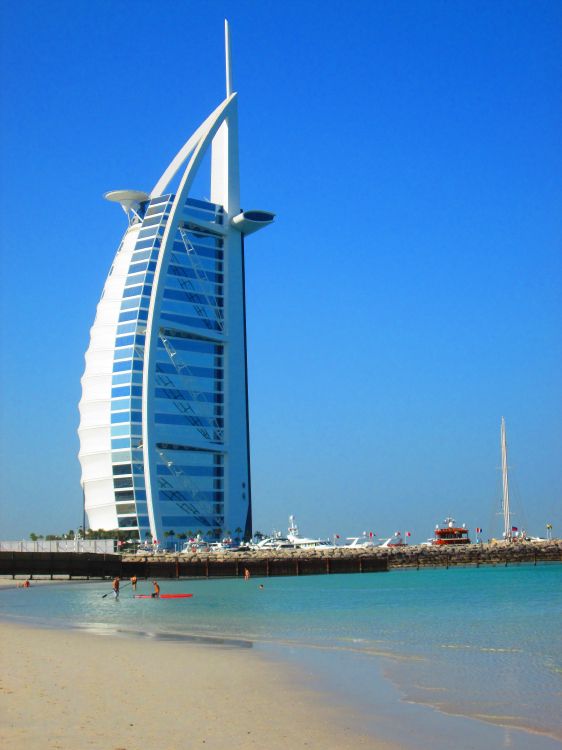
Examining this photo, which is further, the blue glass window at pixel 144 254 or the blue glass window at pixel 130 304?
the blue glass window at pixel 144 254

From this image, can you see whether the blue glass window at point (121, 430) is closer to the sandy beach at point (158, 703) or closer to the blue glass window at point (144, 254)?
the blue glass window at point (144, 254)

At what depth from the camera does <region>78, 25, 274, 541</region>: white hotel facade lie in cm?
10206

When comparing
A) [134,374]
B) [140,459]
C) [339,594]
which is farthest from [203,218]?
[339,594]

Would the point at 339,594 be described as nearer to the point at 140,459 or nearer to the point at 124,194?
the point at 140,459

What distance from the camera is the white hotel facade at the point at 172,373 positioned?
4018 inches

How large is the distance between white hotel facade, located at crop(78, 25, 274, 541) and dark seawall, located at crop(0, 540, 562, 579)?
35.1 feet

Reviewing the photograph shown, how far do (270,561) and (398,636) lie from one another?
5639 centimetres

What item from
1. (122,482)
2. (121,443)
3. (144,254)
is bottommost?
(122,482)

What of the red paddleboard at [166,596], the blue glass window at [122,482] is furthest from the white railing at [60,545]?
the red paddleboard at [166,596]

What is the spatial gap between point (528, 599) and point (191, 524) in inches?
2157

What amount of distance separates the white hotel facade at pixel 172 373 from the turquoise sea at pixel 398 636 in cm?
2997

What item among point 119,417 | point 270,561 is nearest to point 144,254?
point 119,417

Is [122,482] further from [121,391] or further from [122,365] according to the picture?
[122,365]

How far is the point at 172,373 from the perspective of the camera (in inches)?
4124
